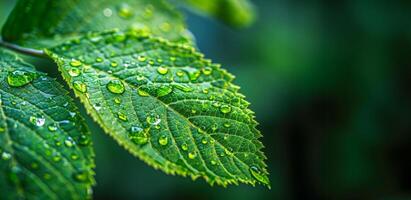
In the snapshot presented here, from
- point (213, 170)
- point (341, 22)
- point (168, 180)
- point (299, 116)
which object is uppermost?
point (341, 22)

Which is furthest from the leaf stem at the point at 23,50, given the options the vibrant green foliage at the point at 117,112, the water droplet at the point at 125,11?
the water droplet at the point at 125,11

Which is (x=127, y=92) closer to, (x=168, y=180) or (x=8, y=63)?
(x=8, y=63)

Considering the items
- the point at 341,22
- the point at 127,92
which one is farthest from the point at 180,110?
the point at 341,22

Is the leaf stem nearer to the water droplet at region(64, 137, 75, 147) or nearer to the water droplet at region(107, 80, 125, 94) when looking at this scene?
the water droplet at region(107, 80, 125, 94)

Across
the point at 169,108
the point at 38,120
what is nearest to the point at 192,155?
the point at 169,108

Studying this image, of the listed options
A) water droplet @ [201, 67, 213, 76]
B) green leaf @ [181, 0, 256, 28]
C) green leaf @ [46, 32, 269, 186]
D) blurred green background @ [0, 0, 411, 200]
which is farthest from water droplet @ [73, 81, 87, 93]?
blurred green background @ [0, 0, 411, 200]

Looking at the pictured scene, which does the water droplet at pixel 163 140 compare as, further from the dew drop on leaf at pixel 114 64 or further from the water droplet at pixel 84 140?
the dew drop on leaf at pixel 114 64
